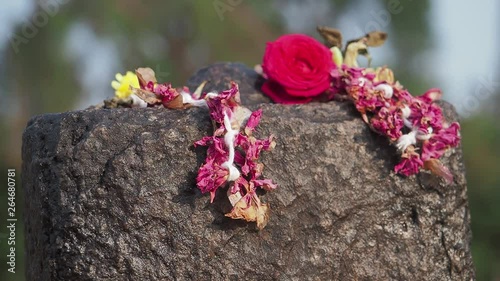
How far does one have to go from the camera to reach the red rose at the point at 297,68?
2.87 metres

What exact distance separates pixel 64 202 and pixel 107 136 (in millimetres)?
281

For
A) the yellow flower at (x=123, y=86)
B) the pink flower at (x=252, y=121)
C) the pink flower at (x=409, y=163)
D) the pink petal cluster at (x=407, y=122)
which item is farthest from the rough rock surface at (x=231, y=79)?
the pink flower at (x=409, y=163)

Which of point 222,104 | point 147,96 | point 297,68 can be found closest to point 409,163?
point 297,68

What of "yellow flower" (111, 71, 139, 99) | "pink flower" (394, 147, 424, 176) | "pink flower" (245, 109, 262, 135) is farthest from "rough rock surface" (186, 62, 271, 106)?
"pink flower" (394, 147, 424, 176)

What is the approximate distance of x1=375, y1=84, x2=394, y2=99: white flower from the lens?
2.73 meters

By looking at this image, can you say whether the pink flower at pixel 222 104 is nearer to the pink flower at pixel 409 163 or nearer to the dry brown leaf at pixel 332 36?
the pink flower at pixel 409 163

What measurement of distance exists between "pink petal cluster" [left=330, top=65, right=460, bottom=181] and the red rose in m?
0.14

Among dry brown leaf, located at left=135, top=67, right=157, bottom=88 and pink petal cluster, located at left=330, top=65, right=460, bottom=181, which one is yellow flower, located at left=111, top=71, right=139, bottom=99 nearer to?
dry brown leaf, located at left=135, top=67, right=157, bottom=88

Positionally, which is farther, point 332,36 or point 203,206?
point 332,36

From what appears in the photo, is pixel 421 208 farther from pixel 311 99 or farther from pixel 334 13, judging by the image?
pixel 334 13

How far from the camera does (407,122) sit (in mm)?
2682

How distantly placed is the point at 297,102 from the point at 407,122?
0.48 metres

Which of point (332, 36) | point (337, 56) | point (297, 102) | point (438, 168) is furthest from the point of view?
point (332, 36)

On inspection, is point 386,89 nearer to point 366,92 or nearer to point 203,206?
point 366,92
